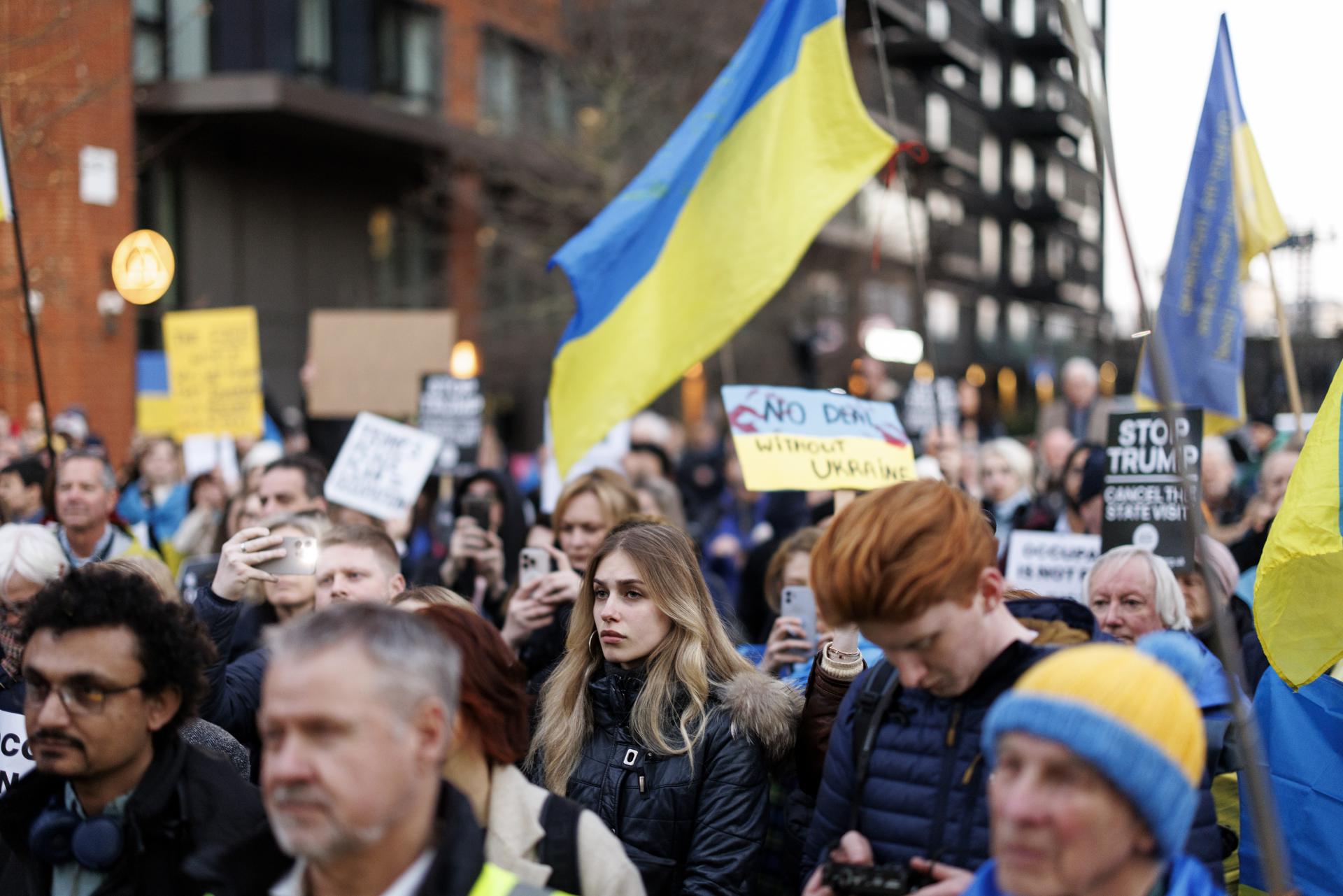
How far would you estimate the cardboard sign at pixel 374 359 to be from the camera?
11.6 metres

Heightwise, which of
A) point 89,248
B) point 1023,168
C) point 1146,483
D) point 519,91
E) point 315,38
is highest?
point 1023,168

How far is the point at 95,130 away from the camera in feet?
63.8

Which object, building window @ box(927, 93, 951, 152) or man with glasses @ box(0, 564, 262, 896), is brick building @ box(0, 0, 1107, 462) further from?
man with glasses @ box(0, 564, 262, 896)

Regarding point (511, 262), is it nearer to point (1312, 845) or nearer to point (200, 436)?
point (200, 436)

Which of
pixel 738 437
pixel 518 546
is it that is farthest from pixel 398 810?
pixel 518 546

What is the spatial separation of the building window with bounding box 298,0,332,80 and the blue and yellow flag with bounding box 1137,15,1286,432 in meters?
19.7

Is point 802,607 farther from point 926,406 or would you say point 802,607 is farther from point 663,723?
point 926,406

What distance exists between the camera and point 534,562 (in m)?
5.52

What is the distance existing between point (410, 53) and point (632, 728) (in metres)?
24.0

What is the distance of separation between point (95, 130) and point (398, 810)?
64.2 ft

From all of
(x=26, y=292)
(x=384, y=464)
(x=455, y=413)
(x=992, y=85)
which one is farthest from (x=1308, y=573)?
(x=992, y=85)

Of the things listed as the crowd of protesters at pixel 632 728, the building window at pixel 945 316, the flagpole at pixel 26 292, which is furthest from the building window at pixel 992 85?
the crowd of protesters at pixel 632 728

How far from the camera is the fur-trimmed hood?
3.66 meters

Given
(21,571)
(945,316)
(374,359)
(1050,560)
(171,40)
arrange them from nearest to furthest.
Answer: (21,571)
(1050,560)
(374,359)
(171,40)
(945,316)
